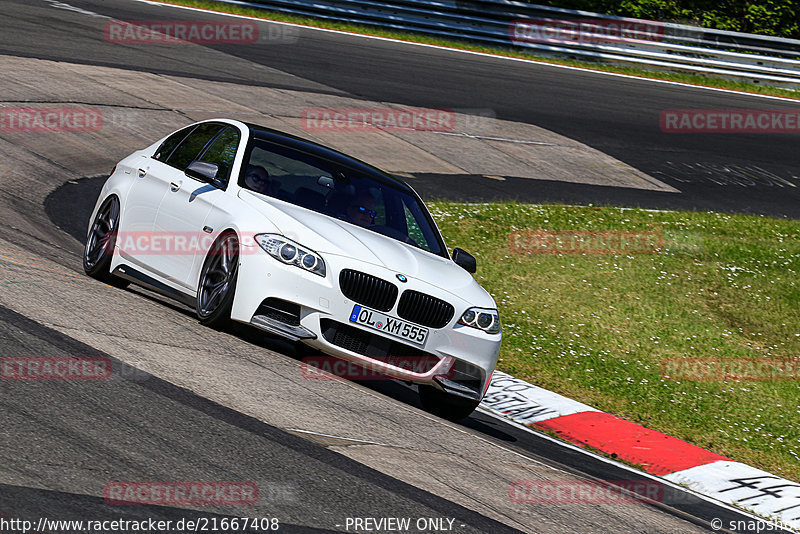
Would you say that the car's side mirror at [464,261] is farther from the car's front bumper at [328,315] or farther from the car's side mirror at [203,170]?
the car's side mirror at [203,170]

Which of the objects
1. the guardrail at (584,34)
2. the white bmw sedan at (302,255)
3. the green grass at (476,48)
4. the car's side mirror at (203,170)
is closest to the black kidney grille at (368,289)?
the white bmw sedan at (302,255)

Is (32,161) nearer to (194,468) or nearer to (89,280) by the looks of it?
(89,280)

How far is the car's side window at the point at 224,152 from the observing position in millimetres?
8391

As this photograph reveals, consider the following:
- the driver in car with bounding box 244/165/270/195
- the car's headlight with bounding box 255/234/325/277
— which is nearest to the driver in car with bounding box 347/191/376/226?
the driver in car with bounding box 244/165/270/195

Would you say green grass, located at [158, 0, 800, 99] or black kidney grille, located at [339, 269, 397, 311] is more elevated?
green grass, located at [158, 0, 800, 99]

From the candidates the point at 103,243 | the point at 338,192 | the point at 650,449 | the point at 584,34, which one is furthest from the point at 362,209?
the point at 584,34

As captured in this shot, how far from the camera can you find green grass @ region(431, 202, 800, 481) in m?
9.83

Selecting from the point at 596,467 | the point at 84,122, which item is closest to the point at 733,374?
the point at 596,467

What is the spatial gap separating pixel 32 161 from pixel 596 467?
904cm

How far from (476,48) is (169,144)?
20972 millimetres

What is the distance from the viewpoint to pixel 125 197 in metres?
9.08

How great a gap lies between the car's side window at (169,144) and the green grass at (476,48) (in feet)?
63.2

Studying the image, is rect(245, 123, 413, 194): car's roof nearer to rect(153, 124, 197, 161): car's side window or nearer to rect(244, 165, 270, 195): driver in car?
rect(244, 165, 270, 195): driver in car

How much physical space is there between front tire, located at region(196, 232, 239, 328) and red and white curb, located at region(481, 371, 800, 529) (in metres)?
2.72
